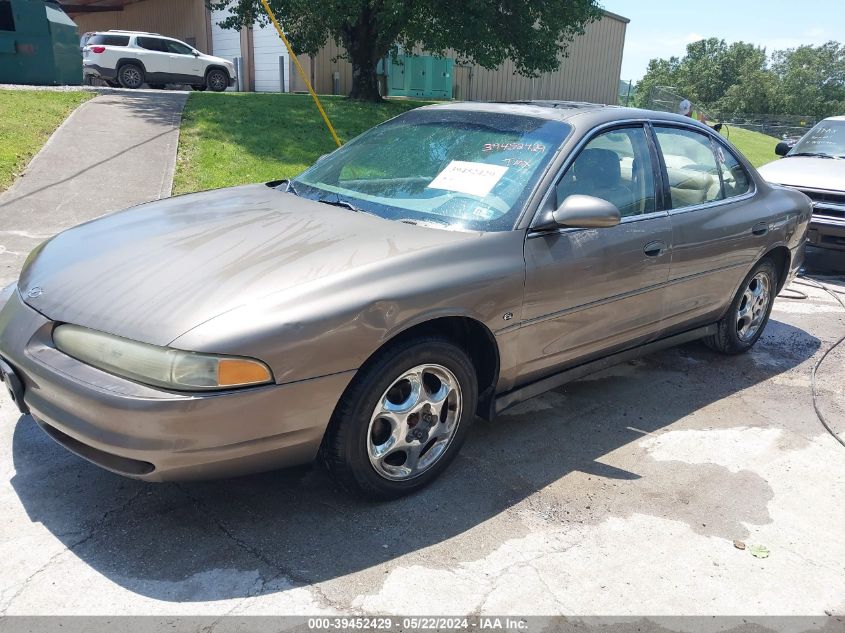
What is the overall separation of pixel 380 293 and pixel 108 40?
67.5ft

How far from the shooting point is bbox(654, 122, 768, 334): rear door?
4234mm

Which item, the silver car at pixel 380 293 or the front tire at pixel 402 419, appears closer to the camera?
the silver car at pixel 380 293

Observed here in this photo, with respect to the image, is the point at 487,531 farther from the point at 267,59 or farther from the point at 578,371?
the point at 267,59

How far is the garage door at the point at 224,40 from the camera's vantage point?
2700 centimetres

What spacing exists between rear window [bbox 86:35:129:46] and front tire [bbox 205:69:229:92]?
8.09 feet

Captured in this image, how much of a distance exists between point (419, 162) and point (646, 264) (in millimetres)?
1389

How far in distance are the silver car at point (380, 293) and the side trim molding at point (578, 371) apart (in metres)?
0.02

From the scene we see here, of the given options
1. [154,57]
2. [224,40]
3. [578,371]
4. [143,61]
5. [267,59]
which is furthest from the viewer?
[224,40]

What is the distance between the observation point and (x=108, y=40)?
19.8m

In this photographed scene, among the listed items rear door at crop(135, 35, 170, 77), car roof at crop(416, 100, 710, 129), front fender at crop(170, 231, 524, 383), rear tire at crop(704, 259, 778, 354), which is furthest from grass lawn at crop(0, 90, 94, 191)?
rear tire at crop(704, 259, 778, 354)

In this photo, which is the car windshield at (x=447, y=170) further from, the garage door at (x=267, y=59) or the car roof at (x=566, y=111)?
the garage door at (x=267, y=59)

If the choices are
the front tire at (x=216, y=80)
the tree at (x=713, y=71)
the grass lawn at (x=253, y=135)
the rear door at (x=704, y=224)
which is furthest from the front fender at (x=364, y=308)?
the tree at (x=713, y=71)

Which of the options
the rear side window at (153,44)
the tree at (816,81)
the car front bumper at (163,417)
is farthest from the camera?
the tree at (816,81)

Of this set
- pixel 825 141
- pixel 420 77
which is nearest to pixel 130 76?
pixel 420 77
